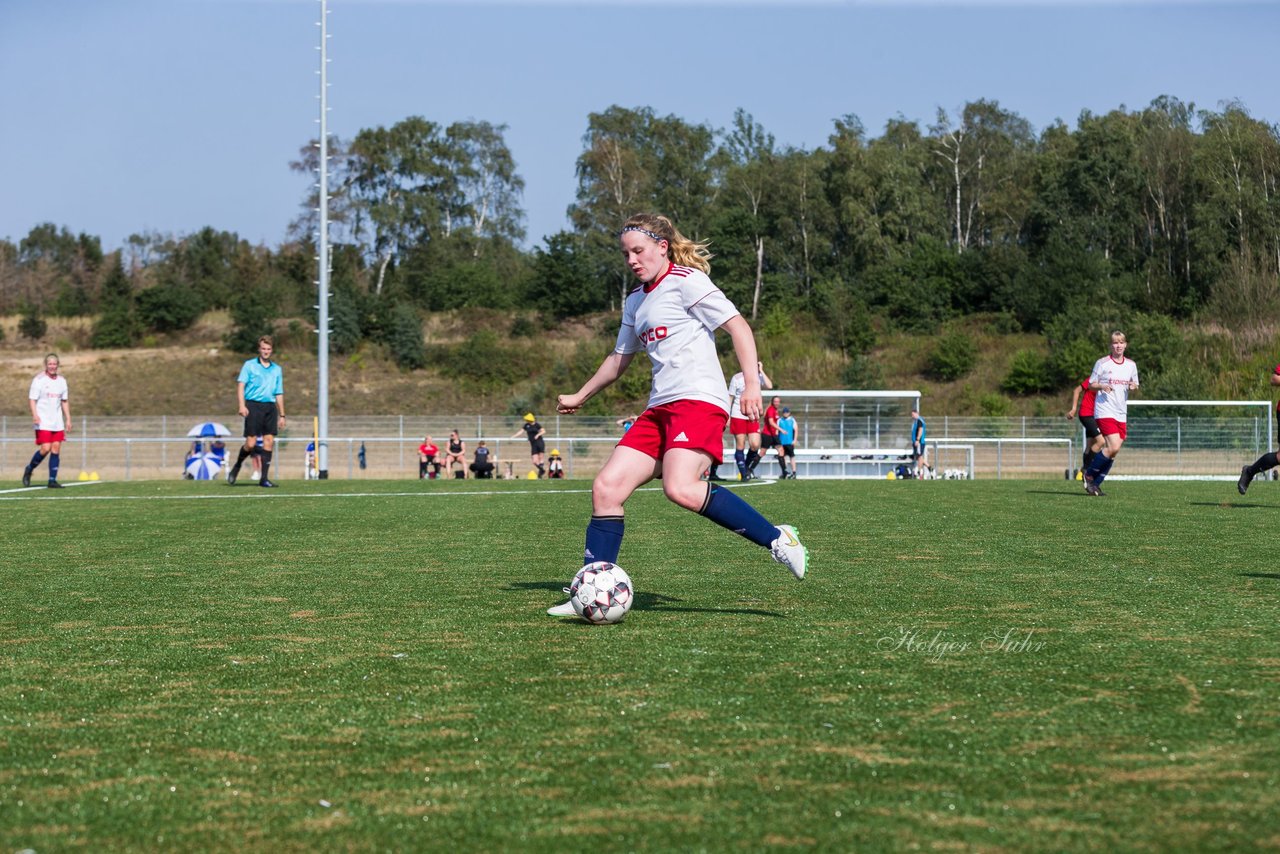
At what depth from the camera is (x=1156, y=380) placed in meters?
50.3

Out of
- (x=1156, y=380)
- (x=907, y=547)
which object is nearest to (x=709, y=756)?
(x=907, y=547)

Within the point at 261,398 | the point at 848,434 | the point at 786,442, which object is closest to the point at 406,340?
the point at 848,434

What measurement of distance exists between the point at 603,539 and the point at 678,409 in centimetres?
69

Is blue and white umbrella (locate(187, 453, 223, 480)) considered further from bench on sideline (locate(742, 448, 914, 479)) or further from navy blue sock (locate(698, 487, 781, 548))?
navy blue sock (locate(698, 487, 781, 548))

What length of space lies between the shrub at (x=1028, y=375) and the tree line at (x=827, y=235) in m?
0.19

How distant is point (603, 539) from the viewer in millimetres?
6293

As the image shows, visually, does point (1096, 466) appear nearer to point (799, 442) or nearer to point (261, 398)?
point (261, 398)

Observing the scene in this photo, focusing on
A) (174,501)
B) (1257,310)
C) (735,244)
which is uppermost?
(735,244)

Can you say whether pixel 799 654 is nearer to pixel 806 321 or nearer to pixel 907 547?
pixel 907 547

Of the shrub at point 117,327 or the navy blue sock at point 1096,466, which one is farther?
the shrub at point 117,327

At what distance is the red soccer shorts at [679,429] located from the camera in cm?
620

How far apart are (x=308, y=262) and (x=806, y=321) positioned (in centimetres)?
2806

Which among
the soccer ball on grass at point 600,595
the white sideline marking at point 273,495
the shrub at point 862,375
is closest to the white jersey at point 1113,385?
the white sideline marking at point 273,495

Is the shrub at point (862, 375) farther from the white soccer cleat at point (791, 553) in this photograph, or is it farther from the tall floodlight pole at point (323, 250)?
the white soccer cleat at point (791, 553)
